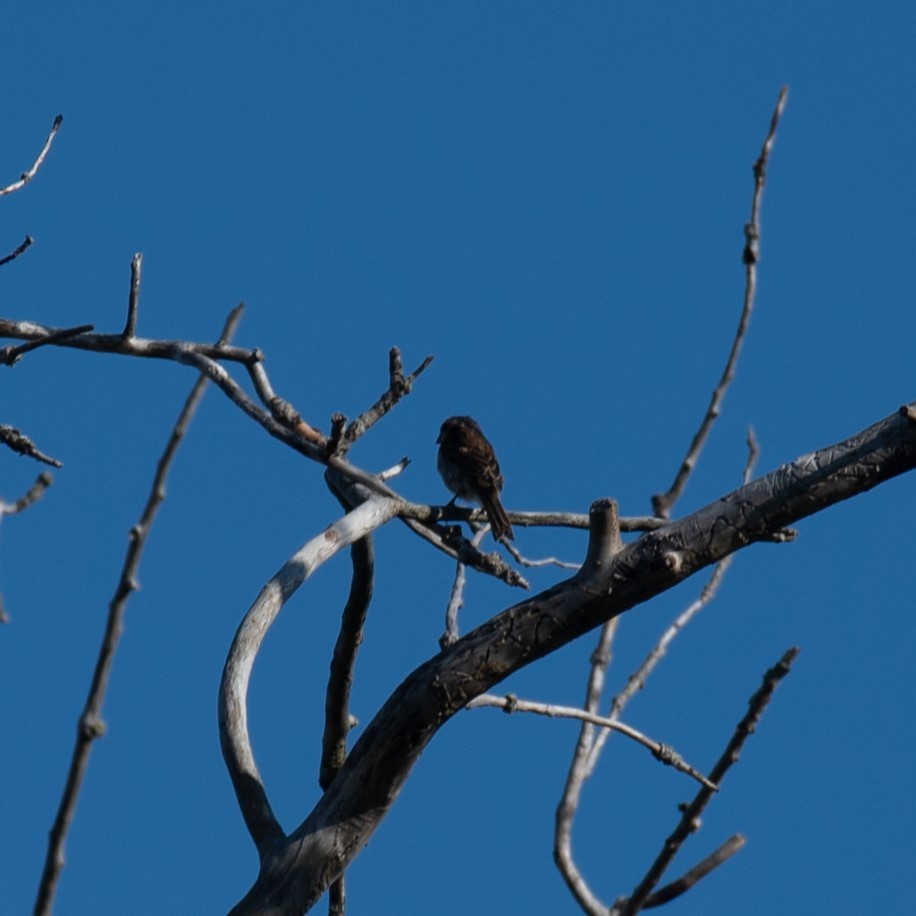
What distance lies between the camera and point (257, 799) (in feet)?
12.5

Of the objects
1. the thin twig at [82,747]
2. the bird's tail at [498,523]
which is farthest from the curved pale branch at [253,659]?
the thin twig at [82,747]

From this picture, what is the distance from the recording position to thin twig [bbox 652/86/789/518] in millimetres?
4742

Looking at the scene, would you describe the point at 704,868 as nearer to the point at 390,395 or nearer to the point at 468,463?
the point at 390,395

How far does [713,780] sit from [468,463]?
16.5ft

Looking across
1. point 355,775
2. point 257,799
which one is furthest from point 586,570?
point 257,799

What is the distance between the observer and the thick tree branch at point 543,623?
141 inches

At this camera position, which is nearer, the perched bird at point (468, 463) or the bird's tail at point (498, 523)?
the bird's tail at point (498, 523)

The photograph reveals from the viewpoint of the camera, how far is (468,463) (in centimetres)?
824

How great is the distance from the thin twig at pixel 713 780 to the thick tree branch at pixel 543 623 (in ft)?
1.45

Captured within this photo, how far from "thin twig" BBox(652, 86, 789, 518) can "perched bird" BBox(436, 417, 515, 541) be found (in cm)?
204

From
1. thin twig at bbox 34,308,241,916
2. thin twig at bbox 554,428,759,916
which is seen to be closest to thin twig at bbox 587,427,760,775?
thin twig at bbox 554,428,759,916

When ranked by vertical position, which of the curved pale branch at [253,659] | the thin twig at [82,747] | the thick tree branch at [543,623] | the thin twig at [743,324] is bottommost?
the thin twig at [82,747]

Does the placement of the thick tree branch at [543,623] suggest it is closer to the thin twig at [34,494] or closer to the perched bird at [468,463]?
the thin twig at [34,494]

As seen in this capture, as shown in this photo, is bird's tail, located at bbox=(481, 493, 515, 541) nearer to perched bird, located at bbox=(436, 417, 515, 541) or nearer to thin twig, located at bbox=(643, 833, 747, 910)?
perched bird, located at bbox=(436, 417, 515, 541)
